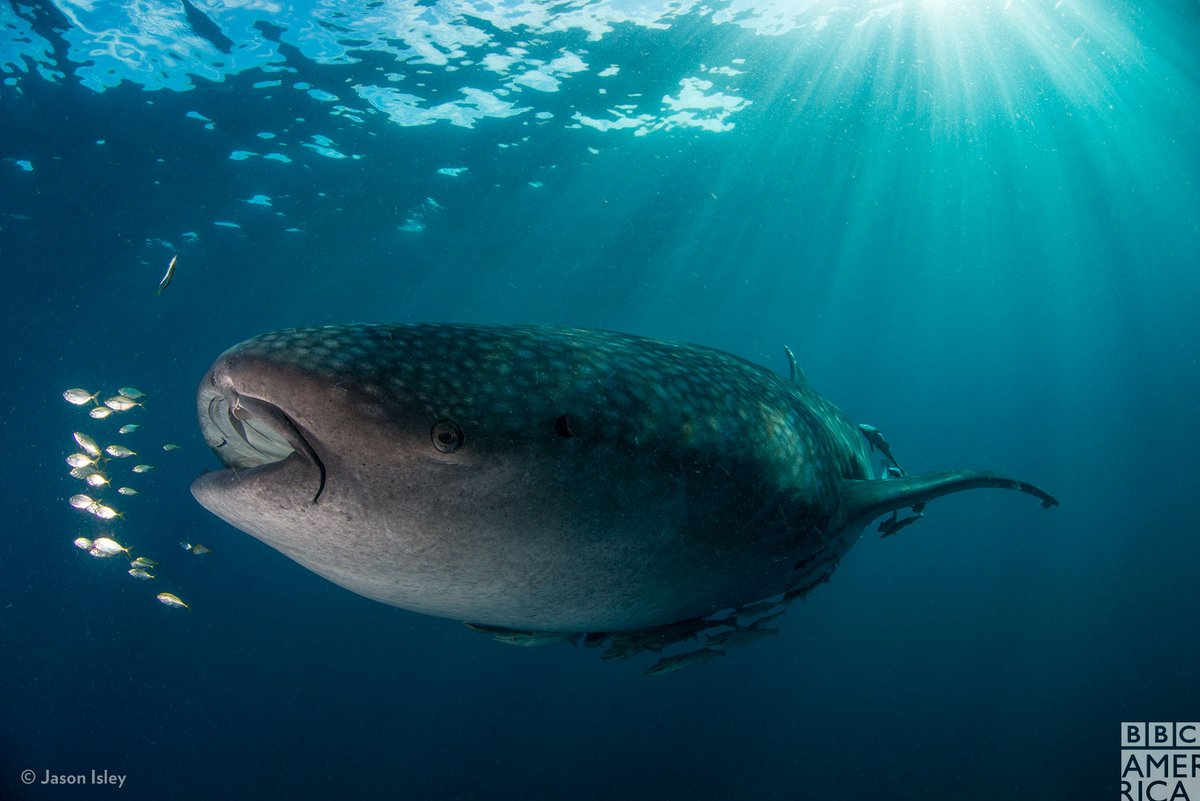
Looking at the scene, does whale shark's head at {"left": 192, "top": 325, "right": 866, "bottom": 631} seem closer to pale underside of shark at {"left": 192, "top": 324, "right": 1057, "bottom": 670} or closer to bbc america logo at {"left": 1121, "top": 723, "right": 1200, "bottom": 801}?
pale underside of shark at {"left": 192, "top": 324, "right": 1057, "bottom": 670}

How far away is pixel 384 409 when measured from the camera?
5.89 feet

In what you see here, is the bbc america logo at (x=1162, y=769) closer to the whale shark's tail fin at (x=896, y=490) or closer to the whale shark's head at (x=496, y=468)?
the whale shark's tail fin at (x=896, y=490)

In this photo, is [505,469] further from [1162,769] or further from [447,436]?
[1162,769]

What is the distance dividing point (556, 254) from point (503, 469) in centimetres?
2928

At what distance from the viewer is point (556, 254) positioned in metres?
30.3

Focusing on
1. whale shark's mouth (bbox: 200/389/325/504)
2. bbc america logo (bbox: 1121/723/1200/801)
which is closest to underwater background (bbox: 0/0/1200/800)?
bbc america logo (bbox: 1121/723/1200/801)

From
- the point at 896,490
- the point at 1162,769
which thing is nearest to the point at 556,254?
the point at 1162,769

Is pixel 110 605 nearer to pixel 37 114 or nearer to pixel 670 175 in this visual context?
pixel 37 114

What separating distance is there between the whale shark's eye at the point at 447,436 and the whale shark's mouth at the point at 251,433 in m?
0.33

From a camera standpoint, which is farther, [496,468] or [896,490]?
[896,490]

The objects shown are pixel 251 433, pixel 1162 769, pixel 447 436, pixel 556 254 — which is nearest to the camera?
pixel 447 436

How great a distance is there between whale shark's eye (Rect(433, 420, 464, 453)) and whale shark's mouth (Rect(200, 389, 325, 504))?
0.33 metres

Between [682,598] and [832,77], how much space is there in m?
20.8

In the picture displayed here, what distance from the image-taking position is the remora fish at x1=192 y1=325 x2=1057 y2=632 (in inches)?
71.5
